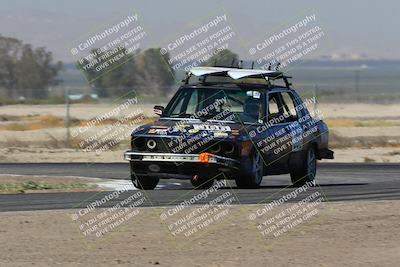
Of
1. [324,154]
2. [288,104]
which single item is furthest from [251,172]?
[324,154]

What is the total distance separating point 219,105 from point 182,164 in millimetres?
1451

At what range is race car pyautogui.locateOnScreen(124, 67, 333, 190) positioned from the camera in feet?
52.1

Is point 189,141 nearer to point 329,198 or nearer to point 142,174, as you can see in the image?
point 142,174

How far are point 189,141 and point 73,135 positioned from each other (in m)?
18.5

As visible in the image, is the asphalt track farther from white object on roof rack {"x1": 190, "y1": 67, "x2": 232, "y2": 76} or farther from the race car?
white object on roof rack {"x1": 190, "y1": 67, "x2": 232, "y2": 76}

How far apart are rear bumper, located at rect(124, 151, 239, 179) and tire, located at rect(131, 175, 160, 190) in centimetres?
43

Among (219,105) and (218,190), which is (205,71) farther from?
(218,190)

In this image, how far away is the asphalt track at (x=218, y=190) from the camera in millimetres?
14508

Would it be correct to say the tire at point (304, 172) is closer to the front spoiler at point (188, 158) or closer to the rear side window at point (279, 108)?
the rear side window at point (279, 108)

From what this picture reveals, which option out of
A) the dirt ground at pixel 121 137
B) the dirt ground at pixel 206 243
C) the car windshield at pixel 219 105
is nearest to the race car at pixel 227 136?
the car windshield at pixel 219 105

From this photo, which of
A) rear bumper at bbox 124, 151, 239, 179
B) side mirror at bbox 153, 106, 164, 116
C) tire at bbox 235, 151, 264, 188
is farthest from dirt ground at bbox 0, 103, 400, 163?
rear bumper at bbox 124, 151, 239, 179

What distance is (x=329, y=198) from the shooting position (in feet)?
50.3

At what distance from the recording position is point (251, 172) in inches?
637

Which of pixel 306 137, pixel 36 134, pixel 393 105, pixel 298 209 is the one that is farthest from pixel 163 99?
pixel 298 209
